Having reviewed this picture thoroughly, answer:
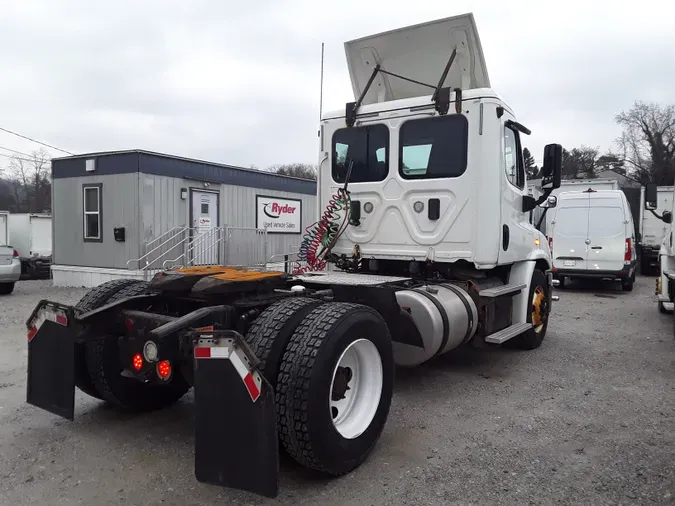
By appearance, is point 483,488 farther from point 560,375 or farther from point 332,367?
point 560,375

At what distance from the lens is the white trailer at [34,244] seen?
1711 centimetres

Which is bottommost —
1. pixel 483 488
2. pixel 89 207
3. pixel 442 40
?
pixel 483 488

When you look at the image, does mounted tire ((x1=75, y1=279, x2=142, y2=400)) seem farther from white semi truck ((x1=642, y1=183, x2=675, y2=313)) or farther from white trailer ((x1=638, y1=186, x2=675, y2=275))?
white trailer ((x1=638, y1=186, x2=675, y2=275))

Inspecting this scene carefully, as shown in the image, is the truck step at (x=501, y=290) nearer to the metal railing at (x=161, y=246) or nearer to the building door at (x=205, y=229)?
the metal railing at (x=161, y=246)

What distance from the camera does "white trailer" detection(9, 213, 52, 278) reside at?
56.1 ft

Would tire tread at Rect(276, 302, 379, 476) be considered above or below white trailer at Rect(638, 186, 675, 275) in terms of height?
below

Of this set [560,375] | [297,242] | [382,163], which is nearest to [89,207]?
[297,242]

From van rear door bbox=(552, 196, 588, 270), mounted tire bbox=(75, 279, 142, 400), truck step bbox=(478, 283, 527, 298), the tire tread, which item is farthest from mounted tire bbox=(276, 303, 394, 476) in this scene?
van rear door bbox=(552, 196, 588, 270)

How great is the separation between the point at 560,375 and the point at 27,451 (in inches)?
200

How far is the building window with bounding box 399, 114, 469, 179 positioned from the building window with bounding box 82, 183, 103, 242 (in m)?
9.39

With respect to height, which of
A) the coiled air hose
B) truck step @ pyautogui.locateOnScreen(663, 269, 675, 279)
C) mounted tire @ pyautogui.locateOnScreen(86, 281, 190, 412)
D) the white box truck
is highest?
the white box truck

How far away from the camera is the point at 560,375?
589 cm

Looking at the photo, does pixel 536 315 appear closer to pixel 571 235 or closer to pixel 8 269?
pixel 571 235

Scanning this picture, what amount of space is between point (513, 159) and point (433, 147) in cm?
106
